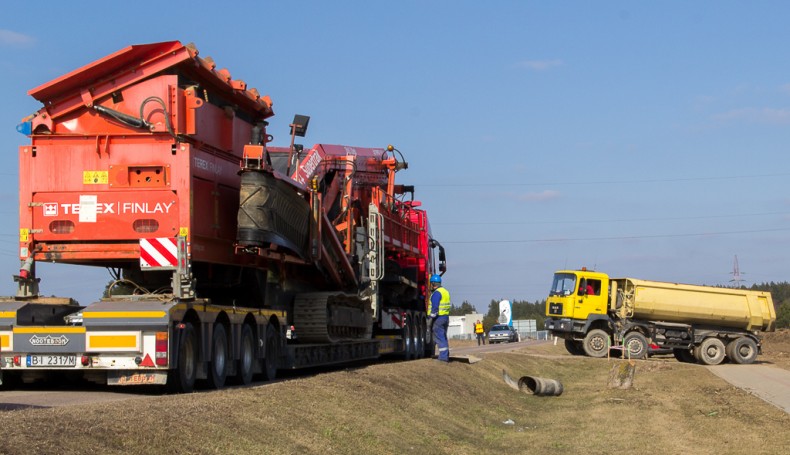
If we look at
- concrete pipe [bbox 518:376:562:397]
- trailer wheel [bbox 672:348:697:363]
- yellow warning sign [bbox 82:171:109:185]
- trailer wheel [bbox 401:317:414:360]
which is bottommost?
trailer wheel [bbox 672:348:697:363]

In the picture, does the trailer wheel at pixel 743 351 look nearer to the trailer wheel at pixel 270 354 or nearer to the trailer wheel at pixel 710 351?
the trailer wheel at pixel 710 351

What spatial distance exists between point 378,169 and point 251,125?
24.4 feet

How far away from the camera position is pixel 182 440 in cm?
898

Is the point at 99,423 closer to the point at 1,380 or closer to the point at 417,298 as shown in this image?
the point at 1,380

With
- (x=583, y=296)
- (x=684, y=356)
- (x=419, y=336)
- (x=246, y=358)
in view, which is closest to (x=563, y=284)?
(x=583, y=296)

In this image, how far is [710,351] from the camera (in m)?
39.1

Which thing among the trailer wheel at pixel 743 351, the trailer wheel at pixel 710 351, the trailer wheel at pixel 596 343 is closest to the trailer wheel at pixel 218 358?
the trailer wheel at pixel 596 343

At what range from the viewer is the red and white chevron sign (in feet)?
45.6

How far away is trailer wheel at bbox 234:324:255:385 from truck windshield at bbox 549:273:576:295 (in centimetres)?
2339

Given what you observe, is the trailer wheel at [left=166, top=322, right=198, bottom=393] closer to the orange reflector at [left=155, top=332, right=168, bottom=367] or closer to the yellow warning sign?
the orange reflector at [left=155, top=332, right=168, bottom=367]

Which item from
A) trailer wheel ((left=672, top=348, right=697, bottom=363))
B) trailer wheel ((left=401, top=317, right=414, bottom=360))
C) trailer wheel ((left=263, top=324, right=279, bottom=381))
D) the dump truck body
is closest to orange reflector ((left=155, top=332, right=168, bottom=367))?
trailer wheel ((left=263, top=324, right=279, bottom=381))

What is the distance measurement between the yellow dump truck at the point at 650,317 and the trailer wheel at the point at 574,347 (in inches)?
1.8

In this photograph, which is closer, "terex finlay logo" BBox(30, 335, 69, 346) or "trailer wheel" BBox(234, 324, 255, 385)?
"terex finlay logo" BBox(30, 335, 69, 346)

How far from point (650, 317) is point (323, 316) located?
843 inches
